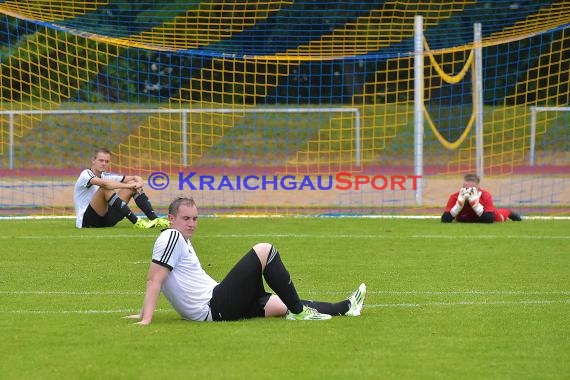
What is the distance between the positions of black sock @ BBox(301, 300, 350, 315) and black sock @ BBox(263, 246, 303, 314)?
10.6 inches

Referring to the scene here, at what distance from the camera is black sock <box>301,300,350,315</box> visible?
8969 mm

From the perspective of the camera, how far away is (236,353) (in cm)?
742

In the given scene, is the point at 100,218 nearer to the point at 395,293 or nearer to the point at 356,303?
the point at 395,293

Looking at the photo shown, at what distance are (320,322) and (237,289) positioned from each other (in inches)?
26.9

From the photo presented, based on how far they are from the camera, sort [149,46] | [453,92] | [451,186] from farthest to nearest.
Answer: [453,92] < [451,186] < [149,46]

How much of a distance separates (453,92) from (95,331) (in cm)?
2321

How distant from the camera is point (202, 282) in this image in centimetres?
872

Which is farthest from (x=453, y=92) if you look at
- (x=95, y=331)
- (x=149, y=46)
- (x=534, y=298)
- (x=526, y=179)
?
(x=95, y=331)

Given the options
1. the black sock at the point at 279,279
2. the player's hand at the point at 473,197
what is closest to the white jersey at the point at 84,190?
the player's hand at the point at 473,197

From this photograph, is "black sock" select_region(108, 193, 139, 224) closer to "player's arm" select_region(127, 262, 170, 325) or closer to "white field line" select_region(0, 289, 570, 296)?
"white field line" select_region(0, 289, 570, 296)

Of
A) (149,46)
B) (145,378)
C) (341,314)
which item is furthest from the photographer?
(149,46)

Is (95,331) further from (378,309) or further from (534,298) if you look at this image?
(534,298)

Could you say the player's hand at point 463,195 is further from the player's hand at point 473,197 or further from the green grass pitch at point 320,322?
the green grass pitch at point 320,322

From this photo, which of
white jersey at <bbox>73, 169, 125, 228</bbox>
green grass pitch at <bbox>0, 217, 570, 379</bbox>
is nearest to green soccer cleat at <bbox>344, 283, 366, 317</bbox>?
green grass pitch at <bbox>0, 217, 570, 379</bbox>
